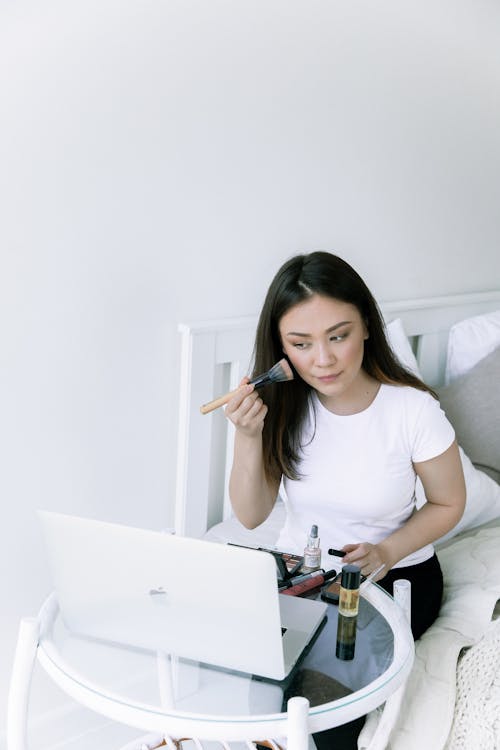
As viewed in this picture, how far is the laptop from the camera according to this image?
0.95 metres

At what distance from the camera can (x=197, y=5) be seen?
154cm

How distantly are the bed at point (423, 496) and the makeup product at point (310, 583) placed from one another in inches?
7.0

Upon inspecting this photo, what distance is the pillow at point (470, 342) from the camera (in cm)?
204

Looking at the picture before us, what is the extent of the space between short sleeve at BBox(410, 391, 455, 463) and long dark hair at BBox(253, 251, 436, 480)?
58mm

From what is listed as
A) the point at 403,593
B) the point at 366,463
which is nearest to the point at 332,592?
the point at 403,593

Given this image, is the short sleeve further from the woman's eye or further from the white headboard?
the white headboard

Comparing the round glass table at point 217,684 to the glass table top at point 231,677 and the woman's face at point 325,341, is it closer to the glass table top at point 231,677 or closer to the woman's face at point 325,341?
the glass table top at point 231,677

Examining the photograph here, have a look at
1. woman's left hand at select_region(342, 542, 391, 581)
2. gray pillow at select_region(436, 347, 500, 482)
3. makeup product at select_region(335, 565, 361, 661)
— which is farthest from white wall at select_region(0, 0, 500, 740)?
makeup product at select_region(335, 565, 361, 661)

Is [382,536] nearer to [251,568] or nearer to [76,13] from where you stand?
[251,568]

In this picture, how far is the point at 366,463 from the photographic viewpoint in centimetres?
141

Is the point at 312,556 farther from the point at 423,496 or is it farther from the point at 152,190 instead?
the point at 152,190

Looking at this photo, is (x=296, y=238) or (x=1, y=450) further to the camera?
(x=296, y=238)

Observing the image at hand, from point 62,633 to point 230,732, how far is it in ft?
0.87

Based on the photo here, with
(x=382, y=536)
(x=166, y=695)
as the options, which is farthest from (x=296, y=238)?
(x=166, y=695)
